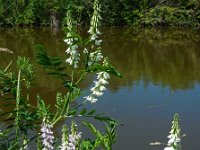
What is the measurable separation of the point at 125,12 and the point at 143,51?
10.3 meters

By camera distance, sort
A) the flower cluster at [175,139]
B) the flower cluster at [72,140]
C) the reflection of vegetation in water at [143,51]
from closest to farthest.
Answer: the flower cluster at [175,139], the flower cluster at [72,140], the reflection of vegetation in water at [143,51]

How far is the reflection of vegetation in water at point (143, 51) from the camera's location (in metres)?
14.4

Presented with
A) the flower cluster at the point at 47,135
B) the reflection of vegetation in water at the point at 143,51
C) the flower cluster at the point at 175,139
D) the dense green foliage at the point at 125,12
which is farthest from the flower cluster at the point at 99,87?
the dense green foliage at the point at 125,12

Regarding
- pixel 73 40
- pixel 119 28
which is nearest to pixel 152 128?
pixel 73 40

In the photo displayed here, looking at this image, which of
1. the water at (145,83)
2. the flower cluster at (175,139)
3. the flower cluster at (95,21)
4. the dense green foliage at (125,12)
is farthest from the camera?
the dense green foliage at (125,12)

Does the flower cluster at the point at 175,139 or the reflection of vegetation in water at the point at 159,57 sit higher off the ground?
the flower cluster at the point at 175,139

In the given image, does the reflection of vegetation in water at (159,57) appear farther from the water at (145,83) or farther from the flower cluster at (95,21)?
the flower cluster at (95,21)

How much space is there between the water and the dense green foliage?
10.6ft

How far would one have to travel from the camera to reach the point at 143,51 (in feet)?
64.6

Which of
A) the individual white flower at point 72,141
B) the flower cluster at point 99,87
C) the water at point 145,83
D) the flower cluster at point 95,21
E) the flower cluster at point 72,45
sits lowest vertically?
the water at point 145,83

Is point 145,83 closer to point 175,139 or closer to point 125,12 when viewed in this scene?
point 175,139

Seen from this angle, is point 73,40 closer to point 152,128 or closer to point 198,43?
point 152,128

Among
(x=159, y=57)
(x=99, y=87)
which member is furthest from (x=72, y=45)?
(x=159, y=57)

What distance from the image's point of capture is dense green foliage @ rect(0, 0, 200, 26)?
2852 centimetres
